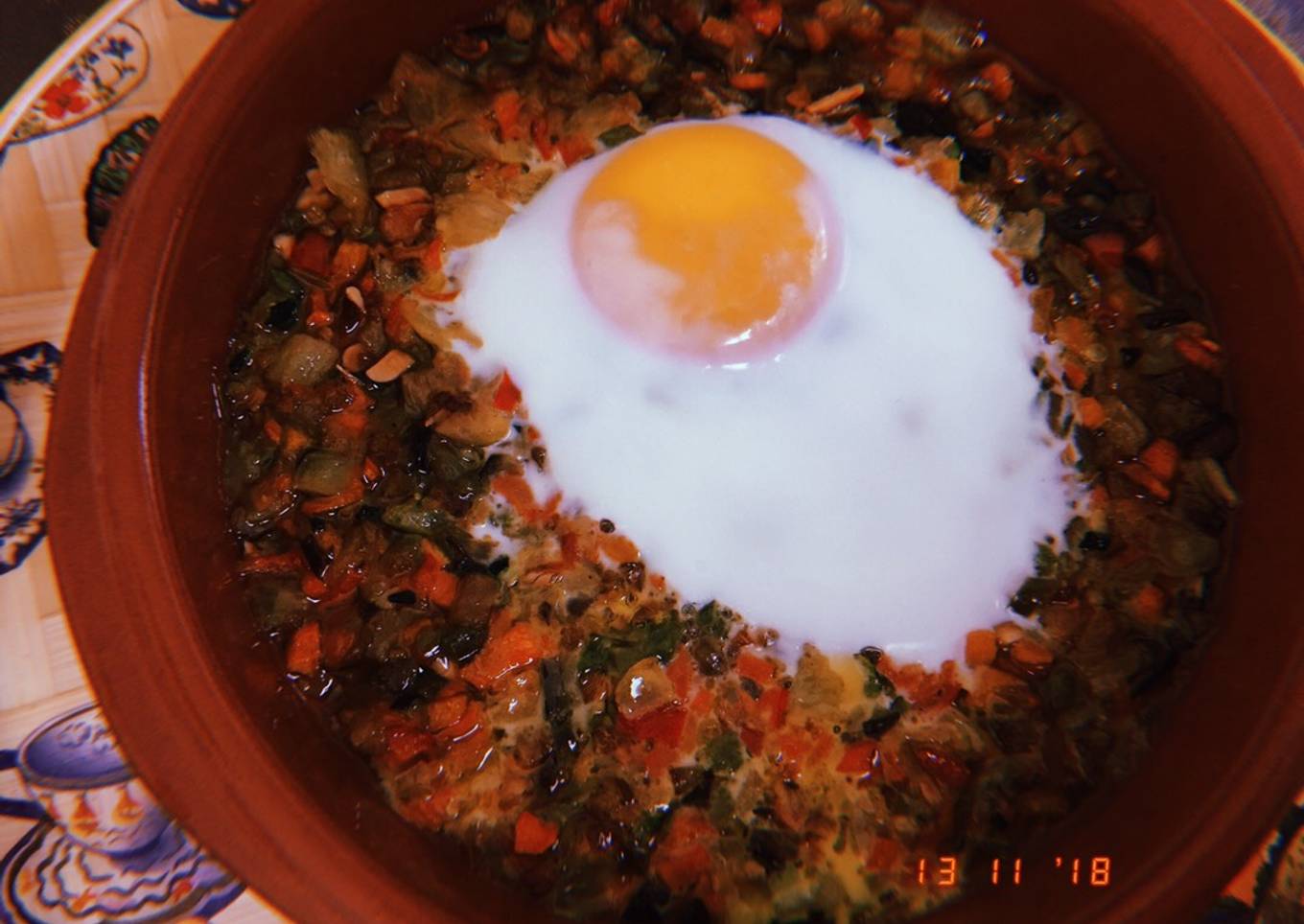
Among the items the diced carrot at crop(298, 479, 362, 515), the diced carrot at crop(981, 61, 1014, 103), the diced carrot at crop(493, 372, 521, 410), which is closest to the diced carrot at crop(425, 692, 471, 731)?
the diced carrot at crop(298, 479, 362, 515)

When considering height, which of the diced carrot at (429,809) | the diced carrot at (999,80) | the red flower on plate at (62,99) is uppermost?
the diced carrot at (999,80)

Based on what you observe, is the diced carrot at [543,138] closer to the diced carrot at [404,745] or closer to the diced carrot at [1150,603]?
the diced carrot at [404,745]

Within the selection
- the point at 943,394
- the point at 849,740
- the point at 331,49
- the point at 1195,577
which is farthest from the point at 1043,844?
the point at 331,49

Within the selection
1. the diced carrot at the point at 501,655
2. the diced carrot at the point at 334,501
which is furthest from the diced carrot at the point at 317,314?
the diced carrot at the point at 501,655

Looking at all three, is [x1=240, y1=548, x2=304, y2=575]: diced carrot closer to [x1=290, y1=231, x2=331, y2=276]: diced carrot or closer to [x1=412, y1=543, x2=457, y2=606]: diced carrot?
[x1=412, y1=543, x2=457, y2=606]: diced carrot

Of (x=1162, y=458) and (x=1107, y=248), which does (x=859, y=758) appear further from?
(x=1107, y=248)

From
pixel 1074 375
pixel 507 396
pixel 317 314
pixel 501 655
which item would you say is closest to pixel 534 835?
pixel 501 655
